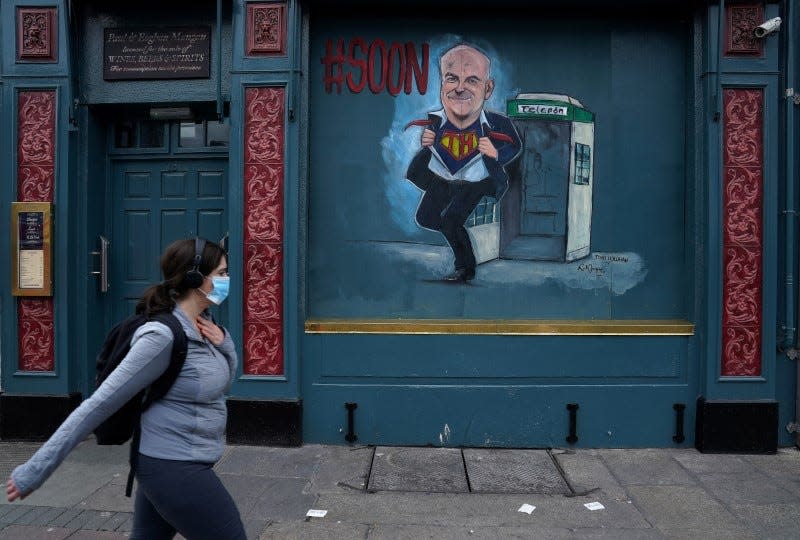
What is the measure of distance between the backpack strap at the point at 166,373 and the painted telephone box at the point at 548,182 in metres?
4.24

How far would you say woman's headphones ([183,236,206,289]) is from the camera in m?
2.78

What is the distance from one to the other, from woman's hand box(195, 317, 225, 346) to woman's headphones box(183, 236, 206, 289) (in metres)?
0.16

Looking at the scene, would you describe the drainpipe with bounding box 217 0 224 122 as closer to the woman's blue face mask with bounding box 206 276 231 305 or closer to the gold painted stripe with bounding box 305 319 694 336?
the gold painted stripe with bounding box 305 319 694 336

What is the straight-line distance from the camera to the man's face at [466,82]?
6508mm

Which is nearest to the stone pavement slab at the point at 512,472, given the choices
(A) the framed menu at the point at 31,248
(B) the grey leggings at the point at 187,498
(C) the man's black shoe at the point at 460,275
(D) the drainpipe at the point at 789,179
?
(C) the man's black shoe at the point at 460,275

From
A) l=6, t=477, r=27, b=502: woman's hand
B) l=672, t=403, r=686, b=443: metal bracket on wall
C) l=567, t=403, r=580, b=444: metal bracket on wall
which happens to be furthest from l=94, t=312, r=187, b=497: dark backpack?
l=672, t=403, r=686, b=443: metal bracket on wall

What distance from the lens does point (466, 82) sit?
21.4 ft

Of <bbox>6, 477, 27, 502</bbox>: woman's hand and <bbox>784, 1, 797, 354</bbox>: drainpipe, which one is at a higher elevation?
<bbox>784, 1, 797, 354</bbox>: drainpipe

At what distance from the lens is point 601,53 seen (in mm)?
6508

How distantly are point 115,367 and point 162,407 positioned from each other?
24cm

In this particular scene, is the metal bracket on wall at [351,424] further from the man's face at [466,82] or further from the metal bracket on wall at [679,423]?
the metal bracket on wall at [679,423]

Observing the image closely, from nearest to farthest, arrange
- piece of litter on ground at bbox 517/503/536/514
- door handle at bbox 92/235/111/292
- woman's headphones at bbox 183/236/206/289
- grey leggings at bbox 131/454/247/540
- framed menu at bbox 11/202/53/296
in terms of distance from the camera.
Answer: grey leggings at bbox 131/454/247/540 → woman's headphones at bbox 183/236/206/289 → piece of litter on ground at bbox 517/503/536/514 → framed menu at bbox 11/202/53/296 → door handle at bbox 92/235/111/292

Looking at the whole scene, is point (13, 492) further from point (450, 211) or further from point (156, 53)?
point (156, 53)
